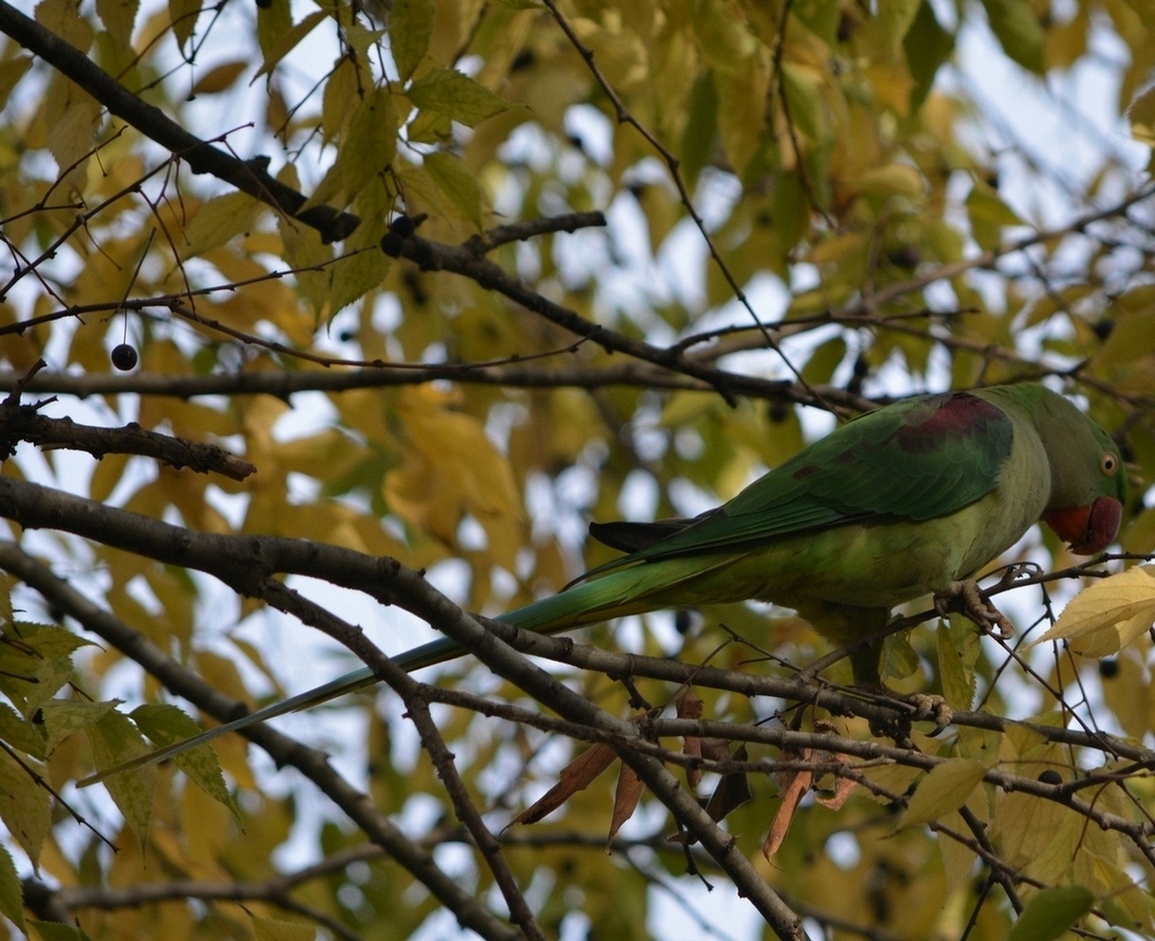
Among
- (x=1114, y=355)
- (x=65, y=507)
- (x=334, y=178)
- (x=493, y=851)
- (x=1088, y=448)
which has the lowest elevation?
(x=493, y=851)

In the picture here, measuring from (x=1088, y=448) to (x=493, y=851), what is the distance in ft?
10.1

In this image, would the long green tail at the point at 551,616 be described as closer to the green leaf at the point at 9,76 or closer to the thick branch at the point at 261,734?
the thick branch at the point at 261,734

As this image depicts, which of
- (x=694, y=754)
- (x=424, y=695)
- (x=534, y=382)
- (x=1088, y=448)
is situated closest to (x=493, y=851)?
(x=424, y=695)

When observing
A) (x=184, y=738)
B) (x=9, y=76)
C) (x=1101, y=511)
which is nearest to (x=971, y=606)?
(x=1101, y=511)

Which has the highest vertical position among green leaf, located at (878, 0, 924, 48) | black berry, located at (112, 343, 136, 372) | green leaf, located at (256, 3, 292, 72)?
green leaf, located at (878, 0, 924, 48)

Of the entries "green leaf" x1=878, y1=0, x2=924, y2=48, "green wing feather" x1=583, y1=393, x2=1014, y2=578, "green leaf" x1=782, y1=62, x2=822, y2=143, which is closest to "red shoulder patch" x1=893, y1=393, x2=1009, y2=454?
"green wing feather" x1=583, y1=393, x2=1014, y2=578

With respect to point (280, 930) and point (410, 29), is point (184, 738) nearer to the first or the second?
point (280, 930)

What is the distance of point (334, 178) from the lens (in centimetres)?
246

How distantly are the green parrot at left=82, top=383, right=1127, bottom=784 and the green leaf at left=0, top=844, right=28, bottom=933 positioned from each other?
4.23ft

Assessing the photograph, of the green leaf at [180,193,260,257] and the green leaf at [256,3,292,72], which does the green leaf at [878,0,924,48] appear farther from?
the green leaf at [180,193,260,257]

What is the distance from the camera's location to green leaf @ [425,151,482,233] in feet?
8.58

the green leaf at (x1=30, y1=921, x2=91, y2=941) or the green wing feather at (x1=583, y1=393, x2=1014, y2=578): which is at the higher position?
the green wing feather at (x1=583, y1=393, x2=1014, y2=578)

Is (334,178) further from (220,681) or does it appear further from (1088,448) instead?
(1088,448)

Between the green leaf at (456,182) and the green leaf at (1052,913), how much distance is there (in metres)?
1.67
